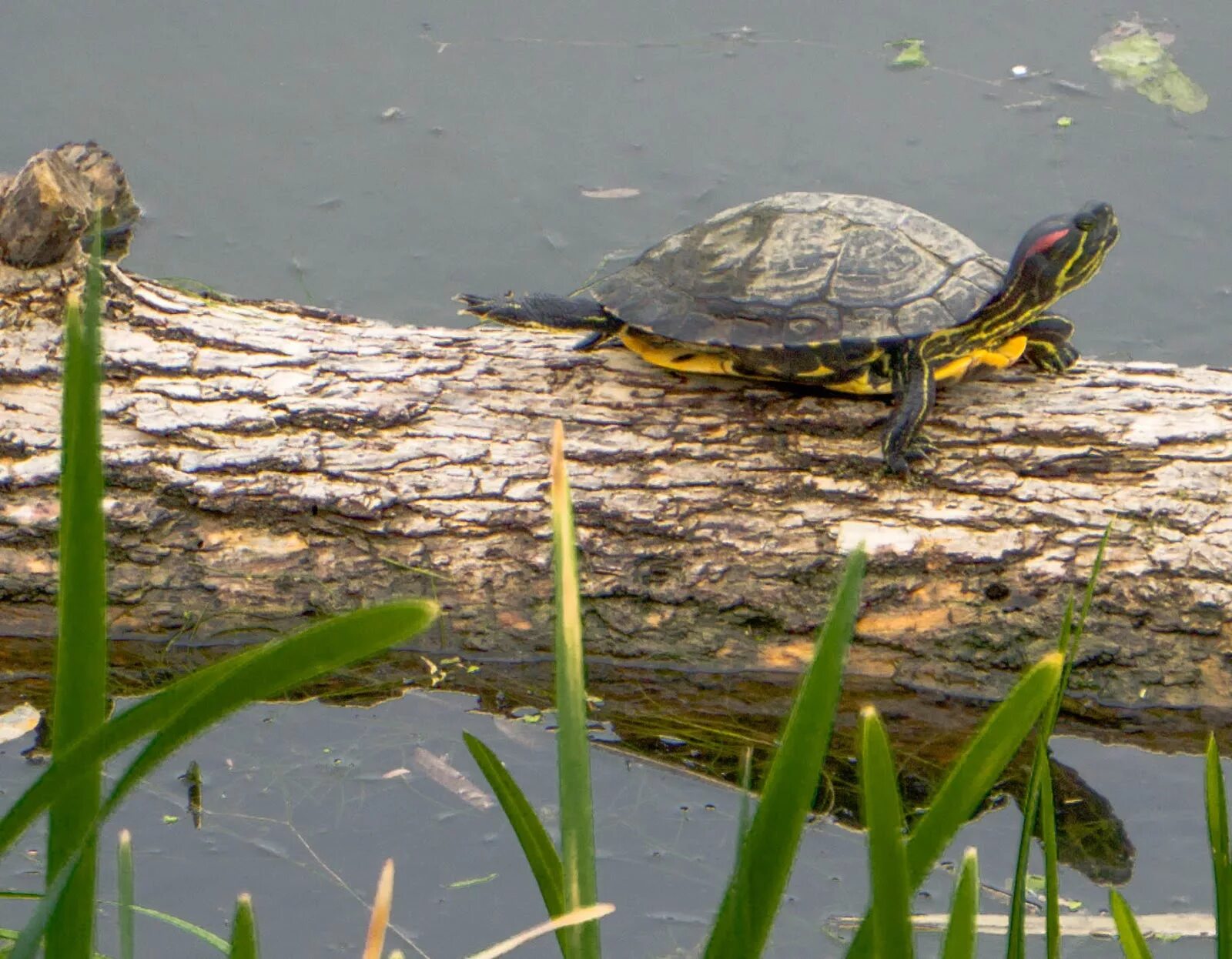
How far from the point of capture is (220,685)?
2.06 ft

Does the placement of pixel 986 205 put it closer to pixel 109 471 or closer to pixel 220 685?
pixel 109 471

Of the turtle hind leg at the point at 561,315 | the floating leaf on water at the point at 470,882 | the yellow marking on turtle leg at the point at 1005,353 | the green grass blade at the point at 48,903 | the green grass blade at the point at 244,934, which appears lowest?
the floating leaf on water at the point at 470,882

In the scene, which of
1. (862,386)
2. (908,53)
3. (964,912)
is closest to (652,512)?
(862,386)

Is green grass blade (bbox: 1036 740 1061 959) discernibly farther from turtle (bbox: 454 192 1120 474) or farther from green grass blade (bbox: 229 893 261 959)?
turtle (bbox: 454 192 1120 474)

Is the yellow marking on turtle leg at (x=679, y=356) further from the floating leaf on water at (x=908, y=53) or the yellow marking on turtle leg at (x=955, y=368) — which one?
the floating leaf on water at (x=908, y=53)

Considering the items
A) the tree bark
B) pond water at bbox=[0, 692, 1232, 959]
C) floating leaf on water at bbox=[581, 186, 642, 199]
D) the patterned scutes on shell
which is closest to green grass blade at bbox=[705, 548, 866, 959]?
pond water at bbox=[0, 692, 1232, 959]

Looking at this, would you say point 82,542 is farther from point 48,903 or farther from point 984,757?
point 984,757

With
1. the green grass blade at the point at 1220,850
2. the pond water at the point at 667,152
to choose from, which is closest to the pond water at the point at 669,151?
the pond water at the point at 667,152

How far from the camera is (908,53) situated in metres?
5.09

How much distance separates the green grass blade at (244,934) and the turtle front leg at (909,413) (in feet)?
6.78

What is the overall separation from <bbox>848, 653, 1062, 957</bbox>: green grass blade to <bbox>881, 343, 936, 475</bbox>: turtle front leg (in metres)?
1.97

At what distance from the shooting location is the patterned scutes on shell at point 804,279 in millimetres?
2717

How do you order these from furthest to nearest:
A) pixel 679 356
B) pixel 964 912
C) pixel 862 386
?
pixel 679 356, pixel 862 386, pixel 964 912

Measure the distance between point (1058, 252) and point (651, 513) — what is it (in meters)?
0.97
